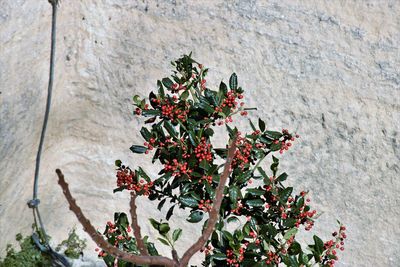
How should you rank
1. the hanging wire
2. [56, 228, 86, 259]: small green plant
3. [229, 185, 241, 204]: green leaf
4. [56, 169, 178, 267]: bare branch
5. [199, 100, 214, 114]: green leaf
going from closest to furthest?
1. [56, 169, 178, 267]: bare branch
2. [229, 185, 241, 204]: green leaf
3. [199, 100, 214, 114]: green leaf
4. the hanging wire
5. [56, 228, 86, 259]: small green plant

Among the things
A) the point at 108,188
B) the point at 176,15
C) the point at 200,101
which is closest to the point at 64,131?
the point at 108,188

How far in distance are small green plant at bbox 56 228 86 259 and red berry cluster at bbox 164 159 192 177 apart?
7.60ft

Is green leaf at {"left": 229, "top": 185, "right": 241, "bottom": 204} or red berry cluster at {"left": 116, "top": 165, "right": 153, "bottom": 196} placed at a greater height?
red berry cluster at {"left": 116, "top": 165, "right": 153, "bottom": 196}

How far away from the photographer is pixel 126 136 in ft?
17.3

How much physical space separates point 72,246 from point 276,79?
179 cm

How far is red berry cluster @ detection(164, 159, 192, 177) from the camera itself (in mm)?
3010

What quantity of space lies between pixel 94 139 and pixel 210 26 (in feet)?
3.75

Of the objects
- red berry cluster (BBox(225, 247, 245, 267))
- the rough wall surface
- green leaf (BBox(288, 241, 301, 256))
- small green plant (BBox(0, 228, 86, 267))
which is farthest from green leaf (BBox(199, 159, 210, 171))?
small green plant (BBox(0, 228, 86, 267))

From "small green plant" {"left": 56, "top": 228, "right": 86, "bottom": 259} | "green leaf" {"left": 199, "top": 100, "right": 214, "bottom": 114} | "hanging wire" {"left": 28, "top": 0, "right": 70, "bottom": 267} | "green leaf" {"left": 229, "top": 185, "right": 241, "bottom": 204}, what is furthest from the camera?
"small green plant" {"left": 56, "top": 228, "right": 86, "bottom": 259}

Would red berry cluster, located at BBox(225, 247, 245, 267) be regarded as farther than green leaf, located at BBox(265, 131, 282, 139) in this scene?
No

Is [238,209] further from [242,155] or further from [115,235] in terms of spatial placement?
[115,235]

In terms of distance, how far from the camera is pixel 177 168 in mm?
3031

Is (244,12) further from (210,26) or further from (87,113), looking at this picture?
(87,113)

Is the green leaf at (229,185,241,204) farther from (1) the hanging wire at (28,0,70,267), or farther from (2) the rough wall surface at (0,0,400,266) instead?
(1) the hanging wire at (28,0,70,267)
